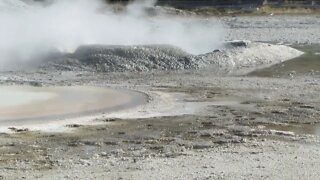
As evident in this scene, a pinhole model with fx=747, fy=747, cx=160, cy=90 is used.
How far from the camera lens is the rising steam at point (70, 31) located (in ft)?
84.5

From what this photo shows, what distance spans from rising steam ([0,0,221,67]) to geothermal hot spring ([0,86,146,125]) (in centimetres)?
675

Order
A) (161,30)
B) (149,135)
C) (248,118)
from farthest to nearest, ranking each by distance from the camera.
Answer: (161,30), (248,118), (149,135)

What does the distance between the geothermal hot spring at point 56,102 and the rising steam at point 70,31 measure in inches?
266

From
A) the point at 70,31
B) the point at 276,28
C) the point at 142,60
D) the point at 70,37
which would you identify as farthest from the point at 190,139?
the point at 276,28

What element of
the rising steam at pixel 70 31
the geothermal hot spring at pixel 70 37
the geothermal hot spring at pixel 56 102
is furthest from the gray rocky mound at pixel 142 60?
the geothermal hot spring at pixel 56 102

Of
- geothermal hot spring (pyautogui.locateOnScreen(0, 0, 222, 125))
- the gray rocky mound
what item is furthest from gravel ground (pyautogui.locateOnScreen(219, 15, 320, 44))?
the gray rocky mound

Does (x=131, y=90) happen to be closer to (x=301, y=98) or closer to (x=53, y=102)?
(x=53, y=102)

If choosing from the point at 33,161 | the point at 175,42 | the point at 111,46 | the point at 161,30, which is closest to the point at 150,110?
the point at 33,161

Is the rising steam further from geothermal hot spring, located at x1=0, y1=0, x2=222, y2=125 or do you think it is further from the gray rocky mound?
the gray rocky mound

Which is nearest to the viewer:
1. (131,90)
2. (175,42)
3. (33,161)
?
(33,161)

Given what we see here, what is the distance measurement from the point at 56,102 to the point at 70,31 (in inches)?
A: 460

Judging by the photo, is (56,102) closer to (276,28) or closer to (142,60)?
(142,60)

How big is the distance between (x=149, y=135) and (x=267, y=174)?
333cm

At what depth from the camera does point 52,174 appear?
381 inches
